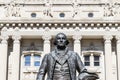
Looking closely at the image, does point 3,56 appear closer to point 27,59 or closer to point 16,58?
point 16,58

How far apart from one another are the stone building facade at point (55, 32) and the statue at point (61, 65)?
3131 cm

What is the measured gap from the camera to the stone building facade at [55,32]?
4062cm

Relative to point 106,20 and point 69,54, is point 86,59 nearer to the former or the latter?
point 106,20

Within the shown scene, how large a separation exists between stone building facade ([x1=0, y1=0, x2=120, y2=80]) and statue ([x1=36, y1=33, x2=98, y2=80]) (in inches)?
1233

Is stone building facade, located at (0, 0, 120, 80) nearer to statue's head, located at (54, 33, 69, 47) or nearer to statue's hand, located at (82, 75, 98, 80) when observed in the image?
statue's head, located at (54, 33, 69, 47)

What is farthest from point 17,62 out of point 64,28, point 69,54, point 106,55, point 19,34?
point 69,54

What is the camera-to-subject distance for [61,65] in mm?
8633

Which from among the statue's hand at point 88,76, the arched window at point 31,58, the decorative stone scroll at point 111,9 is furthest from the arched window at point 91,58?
the statue's hand at point 88,76

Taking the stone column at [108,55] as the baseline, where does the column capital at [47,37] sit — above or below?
above

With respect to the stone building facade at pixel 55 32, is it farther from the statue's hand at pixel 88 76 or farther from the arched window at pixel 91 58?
the statue's hand at pixel 88 76

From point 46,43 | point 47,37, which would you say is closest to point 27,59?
point 46,43

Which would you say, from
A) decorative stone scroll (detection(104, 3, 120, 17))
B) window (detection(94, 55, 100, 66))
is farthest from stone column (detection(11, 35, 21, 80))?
decorative stone scroll (detection(104, 3, 120, 17))

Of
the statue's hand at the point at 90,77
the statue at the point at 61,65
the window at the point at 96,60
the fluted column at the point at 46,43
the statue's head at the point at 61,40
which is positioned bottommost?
the statue's hand at the point at 90,77

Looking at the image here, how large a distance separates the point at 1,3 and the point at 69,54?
34.1m
